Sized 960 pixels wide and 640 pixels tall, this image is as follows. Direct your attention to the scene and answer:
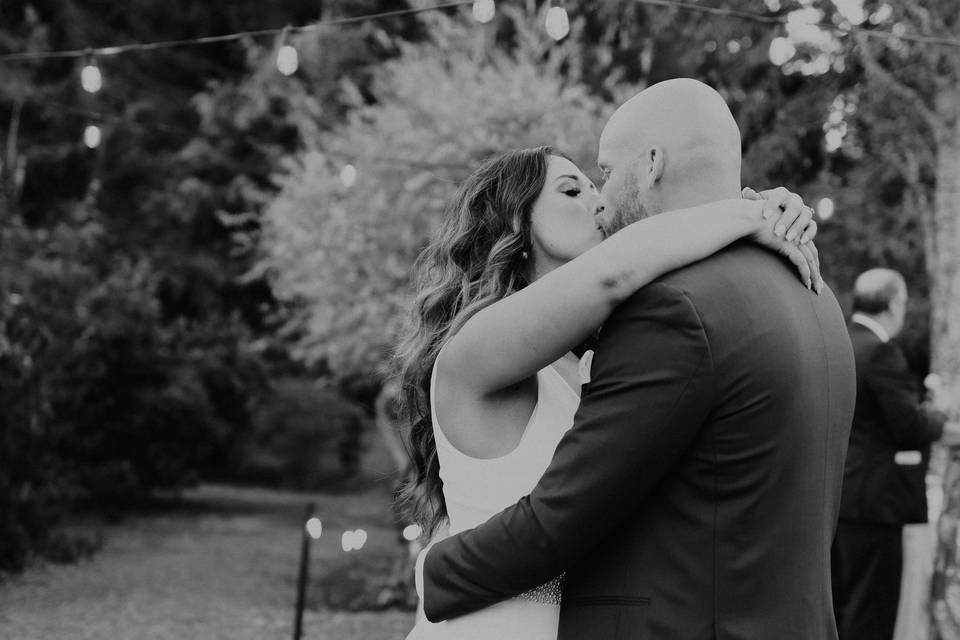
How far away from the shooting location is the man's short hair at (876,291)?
5.69 metres

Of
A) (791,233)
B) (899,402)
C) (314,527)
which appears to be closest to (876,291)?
(899,402)

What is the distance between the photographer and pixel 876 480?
5.73 metres

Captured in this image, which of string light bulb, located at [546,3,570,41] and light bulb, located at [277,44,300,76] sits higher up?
string light bulb, located at [546,3,570,41]

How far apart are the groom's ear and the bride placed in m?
0.10

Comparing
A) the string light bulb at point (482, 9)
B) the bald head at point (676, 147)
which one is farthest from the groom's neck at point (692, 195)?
the string light bulb at point (482, 9)

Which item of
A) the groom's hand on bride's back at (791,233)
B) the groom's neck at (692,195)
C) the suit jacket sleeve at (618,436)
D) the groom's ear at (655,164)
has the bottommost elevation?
the suit jacket sleeve at (618,436)

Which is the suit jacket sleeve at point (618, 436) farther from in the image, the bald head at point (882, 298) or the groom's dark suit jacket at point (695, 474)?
the bald head at point (882, 298)

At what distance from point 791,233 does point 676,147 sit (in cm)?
24

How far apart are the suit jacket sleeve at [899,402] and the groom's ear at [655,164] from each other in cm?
409

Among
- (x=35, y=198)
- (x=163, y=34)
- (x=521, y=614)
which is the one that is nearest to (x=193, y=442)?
(x=35, y=198)

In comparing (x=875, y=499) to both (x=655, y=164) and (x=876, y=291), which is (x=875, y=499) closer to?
(x=876, y=291)

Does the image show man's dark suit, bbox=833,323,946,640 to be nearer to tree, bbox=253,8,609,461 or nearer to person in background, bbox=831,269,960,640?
person in background, bbox=831,269,960,640

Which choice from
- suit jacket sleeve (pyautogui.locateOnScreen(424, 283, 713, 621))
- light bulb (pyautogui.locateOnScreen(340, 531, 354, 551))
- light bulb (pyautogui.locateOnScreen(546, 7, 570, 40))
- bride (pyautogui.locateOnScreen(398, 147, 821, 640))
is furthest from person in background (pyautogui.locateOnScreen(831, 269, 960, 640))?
suit jacket sleeve (pyautogui.locateOnScreen(424, 283, 713, 621))

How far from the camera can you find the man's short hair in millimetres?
5691
